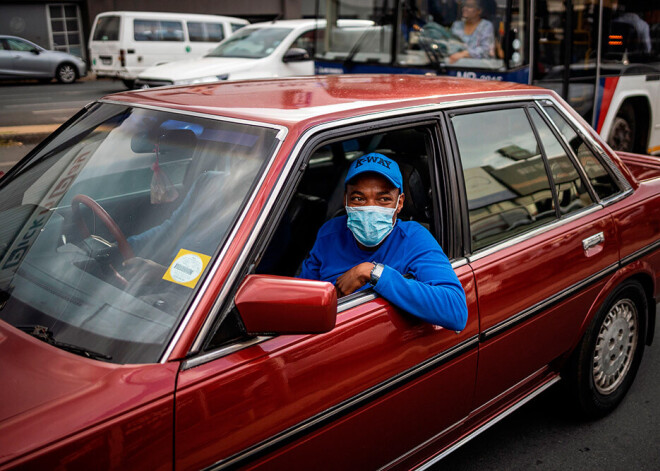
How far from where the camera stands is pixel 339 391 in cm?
194

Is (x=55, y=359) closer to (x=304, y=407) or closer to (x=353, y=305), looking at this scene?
(x=304, y=407)

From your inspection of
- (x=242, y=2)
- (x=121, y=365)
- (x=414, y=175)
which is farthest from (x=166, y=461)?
(x=242, y=2)

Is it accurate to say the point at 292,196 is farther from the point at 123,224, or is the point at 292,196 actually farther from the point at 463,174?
the point at 463,174

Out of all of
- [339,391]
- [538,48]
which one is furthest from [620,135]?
[339,391]

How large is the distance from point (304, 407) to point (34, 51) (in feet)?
69.8

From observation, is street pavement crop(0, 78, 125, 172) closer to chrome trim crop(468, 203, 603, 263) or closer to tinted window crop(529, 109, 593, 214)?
tinted window crop(529, 109, 593, 214)

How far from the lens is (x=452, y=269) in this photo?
7.41 feet

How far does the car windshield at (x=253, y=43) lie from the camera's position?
1153cm

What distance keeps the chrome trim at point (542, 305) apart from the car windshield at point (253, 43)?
931 centimetres

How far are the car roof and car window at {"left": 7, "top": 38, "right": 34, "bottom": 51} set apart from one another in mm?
19815

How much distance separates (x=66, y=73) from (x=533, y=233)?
21.1m

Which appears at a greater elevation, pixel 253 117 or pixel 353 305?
pixel 253 117

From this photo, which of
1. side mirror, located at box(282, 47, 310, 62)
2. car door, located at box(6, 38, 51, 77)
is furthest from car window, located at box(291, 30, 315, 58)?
car door, located at box(6, 38, 51, 77)

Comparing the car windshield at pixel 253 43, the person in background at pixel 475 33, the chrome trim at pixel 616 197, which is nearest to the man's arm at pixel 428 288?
the chrome trim at pixel 616 197
